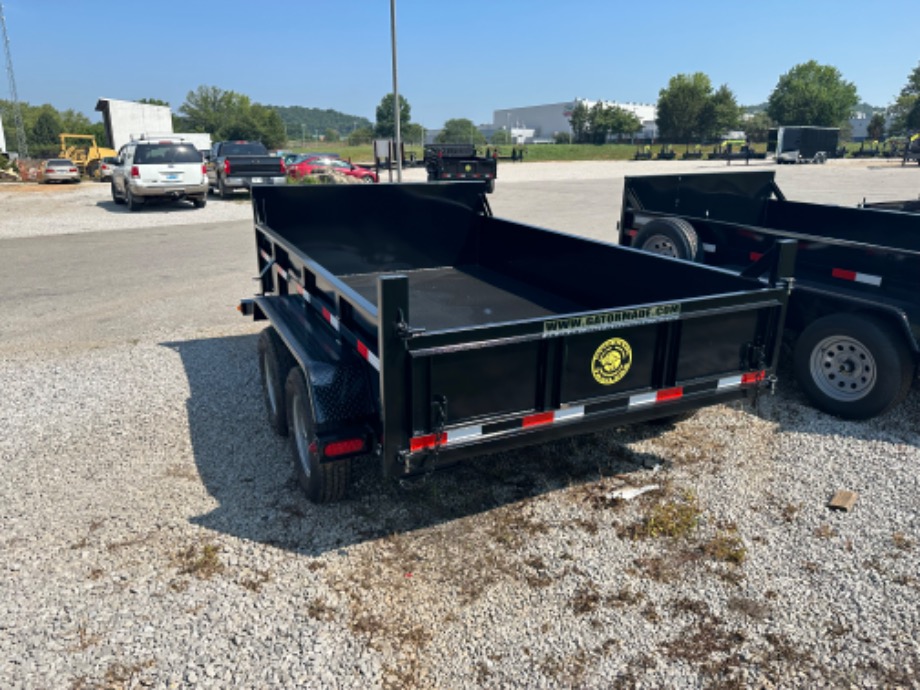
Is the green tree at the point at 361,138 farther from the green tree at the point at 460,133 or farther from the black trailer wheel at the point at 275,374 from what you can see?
the black trailer wheel at the point at 275,374

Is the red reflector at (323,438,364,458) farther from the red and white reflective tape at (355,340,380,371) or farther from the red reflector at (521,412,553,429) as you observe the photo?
the red reflector at (521,412,553,429)

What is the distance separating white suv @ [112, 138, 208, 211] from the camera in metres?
18.4

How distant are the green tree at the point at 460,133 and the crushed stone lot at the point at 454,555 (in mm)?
71912

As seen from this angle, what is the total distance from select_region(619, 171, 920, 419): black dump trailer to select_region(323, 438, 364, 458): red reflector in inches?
104

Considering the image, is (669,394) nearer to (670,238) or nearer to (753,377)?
(753,377)

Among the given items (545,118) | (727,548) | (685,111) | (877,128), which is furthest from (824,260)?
(545,118)

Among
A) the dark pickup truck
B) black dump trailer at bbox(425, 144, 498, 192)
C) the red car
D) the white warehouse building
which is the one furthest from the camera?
the white warehouse building

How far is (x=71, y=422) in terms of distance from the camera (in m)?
5.40

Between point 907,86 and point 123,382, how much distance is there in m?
111

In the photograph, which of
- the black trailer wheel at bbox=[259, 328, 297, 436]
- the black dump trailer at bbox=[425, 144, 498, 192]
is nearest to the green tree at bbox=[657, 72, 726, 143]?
the black dump trailer at bbox=[425, 144, 498, 192]

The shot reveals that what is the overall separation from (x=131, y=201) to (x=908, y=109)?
326 ft

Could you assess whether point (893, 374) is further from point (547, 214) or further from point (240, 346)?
point (547, 214)

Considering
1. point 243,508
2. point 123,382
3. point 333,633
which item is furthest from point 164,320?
point 333,633

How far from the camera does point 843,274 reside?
20.1 feet
